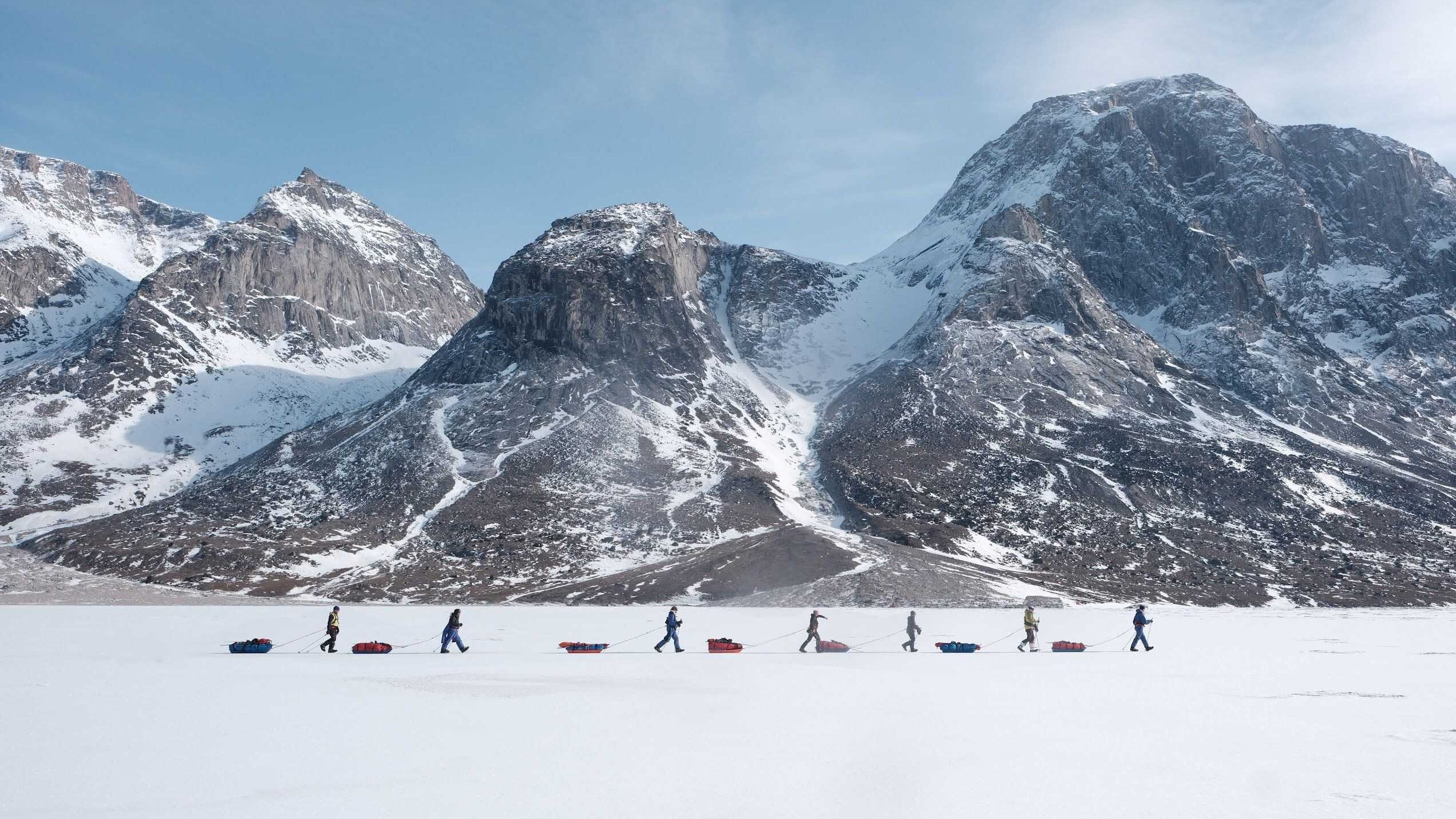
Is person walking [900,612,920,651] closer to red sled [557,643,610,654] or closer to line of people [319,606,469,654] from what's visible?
red sled [557,643,610,654]

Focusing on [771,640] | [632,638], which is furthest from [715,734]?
[632,638]

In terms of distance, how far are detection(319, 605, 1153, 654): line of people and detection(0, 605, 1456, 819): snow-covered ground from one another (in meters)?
1.36

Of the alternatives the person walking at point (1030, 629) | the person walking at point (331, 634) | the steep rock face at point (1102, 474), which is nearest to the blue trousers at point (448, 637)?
the person walking at point (331, 634)

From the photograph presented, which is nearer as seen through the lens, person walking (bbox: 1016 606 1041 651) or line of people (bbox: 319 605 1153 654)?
line of people (bbox: 319 605 1153 654)

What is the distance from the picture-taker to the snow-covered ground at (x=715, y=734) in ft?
52.8

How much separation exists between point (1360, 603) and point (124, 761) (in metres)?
117

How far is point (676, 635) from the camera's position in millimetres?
43031

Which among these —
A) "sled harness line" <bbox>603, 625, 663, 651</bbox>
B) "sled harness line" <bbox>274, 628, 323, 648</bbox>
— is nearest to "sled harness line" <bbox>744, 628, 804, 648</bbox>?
"sled harness line" <bbox>603, 625, 663, 651</bbox>

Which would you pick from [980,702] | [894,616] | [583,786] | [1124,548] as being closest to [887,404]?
[1124,548]

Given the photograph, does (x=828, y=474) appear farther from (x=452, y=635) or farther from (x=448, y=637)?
(x=448, y=637)

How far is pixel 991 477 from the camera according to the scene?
144m

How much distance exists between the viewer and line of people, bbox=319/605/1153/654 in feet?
139

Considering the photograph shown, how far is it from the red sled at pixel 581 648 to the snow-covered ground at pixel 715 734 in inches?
73.1

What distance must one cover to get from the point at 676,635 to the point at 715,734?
21422 millimetres
